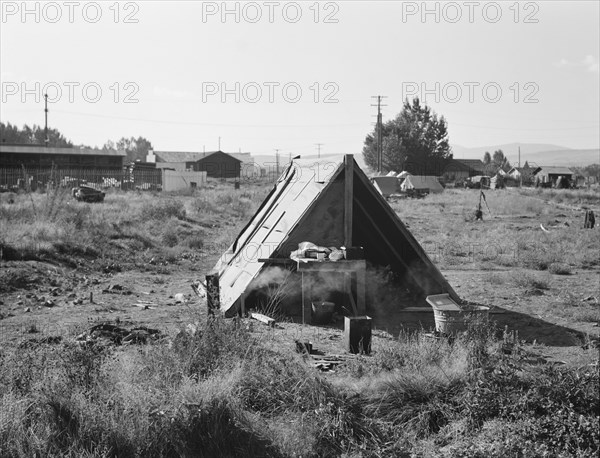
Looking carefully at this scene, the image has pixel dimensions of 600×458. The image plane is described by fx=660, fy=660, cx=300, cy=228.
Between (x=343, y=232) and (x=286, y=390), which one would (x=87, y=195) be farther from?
(x=286, y=390)

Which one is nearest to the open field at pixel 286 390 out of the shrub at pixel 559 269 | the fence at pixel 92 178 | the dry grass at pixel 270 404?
the dry grass at pixel 270 404

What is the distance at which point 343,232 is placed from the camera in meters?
10.7

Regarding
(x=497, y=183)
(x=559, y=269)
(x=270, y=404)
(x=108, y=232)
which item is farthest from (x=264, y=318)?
(x=497, y=183)

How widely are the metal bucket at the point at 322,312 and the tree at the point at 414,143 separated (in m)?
68.3

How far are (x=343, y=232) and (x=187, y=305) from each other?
152 inches

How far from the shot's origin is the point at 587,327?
30.0ft

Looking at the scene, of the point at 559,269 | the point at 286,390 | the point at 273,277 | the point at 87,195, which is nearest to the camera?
the point at 286,390

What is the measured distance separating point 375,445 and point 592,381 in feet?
6.44

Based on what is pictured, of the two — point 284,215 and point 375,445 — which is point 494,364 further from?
point 284,215

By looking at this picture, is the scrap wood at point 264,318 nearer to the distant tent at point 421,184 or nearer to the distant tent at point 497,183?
the distant tent at point 421,184

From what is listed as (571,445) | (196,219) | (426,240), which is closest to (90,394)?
(571,445)

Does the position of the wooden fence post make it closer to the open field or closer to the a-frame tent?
the open field

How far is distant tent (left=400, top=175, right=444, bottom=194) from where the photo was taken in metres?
54.2

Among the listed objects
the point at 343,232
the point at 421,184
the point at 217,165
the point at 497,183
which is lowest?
the point at 343,232
